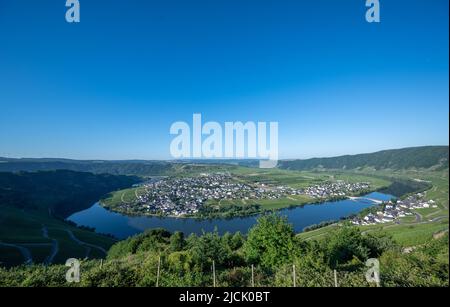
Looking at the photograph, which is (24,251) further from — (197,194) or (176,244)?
(197,194)

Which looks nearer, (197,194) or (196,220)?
(196,220)

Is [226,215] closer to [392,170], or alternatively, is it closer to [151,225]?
[151,225]

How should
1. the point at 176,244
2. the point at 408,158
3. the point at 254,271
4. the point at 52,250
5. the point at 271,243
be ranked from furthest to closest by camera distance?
the point at 408,158 → the point at 52,250 → the point at 176,244 → the point at 271,243 → the point at 254,271

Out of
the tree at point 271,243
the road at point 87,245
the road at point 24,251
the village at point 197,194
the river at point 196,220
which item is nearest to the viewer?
the tree at point 271,243

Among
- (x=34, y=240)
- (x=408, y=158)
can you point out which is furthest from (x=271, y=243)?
(x=408, y=158)

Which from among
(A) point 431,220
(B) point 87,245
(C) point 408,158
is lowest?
(B) point 87,245

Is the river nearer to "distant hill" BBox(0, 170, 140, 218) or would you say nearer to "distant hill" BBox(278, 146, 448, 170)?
"distant hill" BBox(0, 170, 140, 218)

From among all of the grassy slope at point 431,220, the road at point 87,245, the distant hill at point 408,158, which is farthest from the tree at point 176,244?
the distant hill at point 408,158

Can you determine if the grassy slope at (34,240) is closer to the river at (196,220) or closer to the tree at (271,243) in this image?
the river at (196,220)

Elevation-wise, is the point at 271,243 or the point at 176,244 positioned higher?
the point at 271,243
